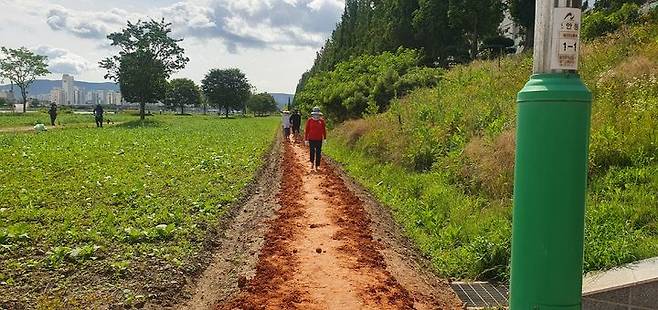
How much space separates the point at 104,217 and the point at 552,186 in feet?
23.5

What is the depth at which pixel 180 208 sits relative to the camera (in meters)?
8.79

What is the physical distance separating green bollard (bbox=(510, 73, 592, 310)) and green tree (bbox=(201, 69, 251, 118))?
331 feet

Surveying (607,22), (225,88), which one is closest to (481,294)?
(607,22)

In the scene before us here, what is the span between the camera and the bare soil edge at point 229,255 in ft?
17.6

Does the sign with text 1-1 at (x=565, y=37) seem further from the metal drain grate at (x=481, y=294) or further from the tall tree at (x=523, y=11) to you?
the tall tree at (x=523, y=11)

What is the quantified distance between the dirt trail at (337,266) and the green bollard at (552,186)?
3.14 metres

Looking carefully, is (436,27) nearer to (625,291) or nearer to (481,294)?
(481,294)

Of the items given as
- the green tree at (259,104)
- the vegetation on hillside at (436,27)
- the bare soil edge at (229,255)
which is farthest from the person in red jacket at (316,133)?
the green tree at (259,104)

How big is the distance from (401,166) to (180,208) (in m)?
6.02

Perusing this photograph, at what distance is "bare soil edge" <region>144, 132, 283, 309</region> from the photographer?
5355 millimetres

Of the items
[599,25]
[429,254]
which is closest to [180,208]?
[429,254]

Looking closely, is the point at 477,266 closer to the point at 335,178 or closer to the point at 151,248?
the point at 151,248

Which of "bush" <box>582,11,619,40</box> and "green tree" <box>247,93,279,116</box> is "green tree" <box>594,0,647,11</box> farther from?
"green tree" <box>247,93,279,116</box>

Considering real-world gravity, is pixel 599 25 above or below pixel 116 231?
above
